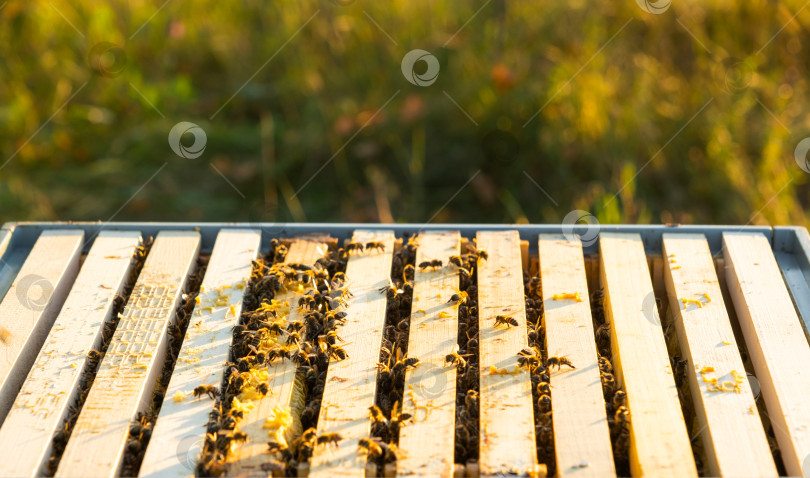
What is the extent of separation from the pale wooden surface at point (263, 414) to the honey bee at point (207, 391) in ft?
0.49

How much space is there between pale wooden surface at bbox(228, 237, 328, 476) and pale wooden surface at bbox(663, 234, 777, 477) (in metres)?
1.46

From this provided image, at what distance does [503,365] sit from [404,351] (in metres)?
0.42

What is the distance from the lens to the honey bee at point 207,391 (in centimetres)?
291

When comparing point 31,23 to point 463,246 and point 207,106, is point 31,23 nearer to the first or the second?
point 207,106

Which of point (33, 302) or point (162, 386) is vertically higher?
point (33, 302)

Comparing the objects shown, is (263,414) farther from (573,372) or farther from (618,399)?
(618,399)

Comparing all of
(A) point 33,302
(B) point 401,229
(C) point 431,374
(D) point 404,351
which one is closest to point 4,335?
(A) point 33,302

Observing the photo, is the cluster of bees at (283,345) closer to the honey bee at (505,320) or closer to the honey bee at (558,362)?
the honey bee at (505,320)

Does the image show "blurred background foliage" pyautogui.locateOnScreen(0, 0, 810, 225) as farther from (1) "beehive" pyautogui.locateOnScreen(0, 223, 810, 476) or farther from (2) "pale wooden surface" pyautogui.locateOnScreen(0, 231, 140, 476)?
(2) "pale wooden surface" pyautogui.locateOnScreen(0, 231, 140, 476)

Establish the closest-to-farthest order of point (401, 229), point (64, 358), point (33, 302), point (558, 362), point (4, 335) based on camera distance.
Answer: point (558, 362), point (64, 358), point (4, 335), point (33, 302), point (401, 229)

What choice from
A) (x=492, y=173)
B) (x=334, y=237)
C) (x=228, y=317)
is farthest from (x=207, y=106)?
(x=228, y=317)

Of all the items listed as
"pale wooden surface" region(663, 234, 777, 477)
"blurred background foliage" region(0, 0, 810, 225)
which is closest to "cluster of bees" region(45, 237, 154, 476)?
"pale wooden surface" region(663, 234, 777, 477)

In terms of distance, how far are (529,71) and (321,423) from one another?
574 centimetres

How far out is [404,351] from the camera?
328 cm
